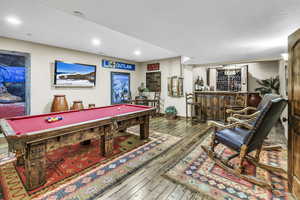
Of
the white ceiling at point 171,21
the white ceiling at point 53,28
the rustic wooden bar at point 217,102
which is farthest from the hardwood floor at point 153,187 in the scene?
the rustic wooden bar at point 217,102

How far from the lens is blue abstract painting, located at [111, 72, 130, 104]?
589 centimetres

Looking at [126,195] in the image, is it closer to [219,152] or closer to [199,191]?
[199,191]

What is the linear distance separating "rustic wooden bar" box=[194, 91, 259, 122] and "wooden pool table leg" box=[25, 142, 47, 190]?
4525mm

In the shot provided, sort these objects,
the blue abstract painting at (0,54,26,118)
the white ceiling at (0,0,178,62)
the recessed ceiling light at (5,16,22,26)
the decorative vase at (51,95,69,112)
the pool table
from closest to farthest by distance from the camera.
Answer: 1. the pool table
2. the white ceiling at (0,0,178,62)
3. the recessed ceiling light at (5,16,22,26)
4. the blue abstract painting at (0,54,26,118)
5. the decorative vase at (51,95,69,112)

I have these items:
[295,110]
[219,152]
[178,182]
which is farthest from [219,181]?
[295,110]

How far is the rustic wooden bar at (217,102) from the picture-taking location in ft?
14.6

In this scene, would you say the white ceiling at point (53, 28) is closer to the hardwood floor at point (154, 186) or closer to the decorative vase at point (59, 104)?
the decorative vase at point (59, 104)

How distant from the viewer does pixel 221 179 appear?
6.13 ft

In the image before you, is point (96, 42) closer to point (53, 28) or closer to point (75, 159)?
point (53, 28)

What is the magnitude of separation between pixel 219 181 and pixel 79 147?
2601 mm

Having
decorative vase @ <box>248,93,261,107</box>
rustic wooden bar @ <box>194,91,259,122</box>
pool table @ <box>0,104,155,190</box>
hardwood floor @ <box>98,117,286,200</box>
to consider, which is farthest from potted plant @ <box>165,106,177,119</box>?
pool table @ <box>0,104,155,190</box>

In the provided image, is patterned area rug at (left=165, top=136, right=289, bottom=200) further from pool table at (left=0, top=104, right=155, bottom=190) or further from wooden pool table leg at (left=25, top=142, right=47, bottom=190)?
wooden pool table leg at (left=25, top=142, right=47, bottom=190)

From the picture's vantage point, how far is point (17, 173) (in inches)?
76.9

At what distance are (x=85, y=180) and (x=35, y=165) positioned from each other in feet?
2.07
